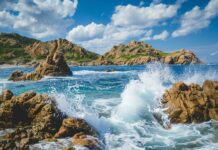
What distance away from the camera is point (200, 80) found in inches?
1437

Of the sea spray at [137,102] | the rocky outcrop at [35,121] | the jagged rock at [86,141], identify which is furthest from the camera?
the sea spray at [137,102]

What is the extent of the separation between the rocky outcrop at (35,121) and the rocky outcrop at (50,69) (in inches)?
1601

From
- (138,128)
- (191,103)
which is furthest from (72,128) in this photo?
(191,103)

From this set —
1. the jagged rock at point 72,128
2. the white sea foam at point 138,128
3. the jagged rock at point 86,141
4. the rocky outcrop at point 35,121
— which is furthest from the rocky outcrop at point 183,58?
the jagged rock at point 86,141

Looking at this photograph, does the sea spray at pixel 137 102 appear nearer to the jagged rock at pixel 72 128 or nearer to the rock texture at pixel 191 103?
the rock texture at pixel 191 103

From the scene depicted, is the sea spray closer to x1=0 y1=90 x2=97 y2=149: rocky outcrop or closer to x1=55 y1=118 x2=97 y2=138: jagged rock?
x1=55 y1=118 x2=97 y2=138: jagged rock

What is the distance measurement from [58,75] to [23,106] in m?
50.2

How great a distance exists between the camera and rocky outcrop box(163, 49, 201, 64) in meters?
185

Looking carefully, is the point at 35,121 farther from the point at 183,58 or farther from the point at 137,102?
the point at 183,58

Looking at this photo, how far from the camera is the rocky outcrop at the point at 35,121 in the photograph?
13695 mm

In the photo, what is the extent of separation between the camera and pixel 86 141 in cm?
1315

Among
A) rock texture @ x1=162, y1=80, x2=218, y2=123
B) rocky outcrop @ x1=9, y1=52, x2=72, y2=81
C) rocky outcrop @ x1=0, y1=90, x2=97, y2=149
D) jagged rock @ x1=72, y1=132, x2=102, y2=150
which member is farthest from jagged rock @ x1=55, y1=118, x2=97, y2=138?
rocky outcrop @ x1=9, y1=52, x2=72, y2=81

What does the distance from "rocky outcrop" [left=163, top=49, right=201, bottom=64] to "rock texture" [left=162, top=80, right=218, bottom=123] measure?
167612 mm

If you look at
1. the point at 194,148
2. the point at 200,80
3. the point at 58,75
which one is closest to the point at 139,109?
the point at 194,148
